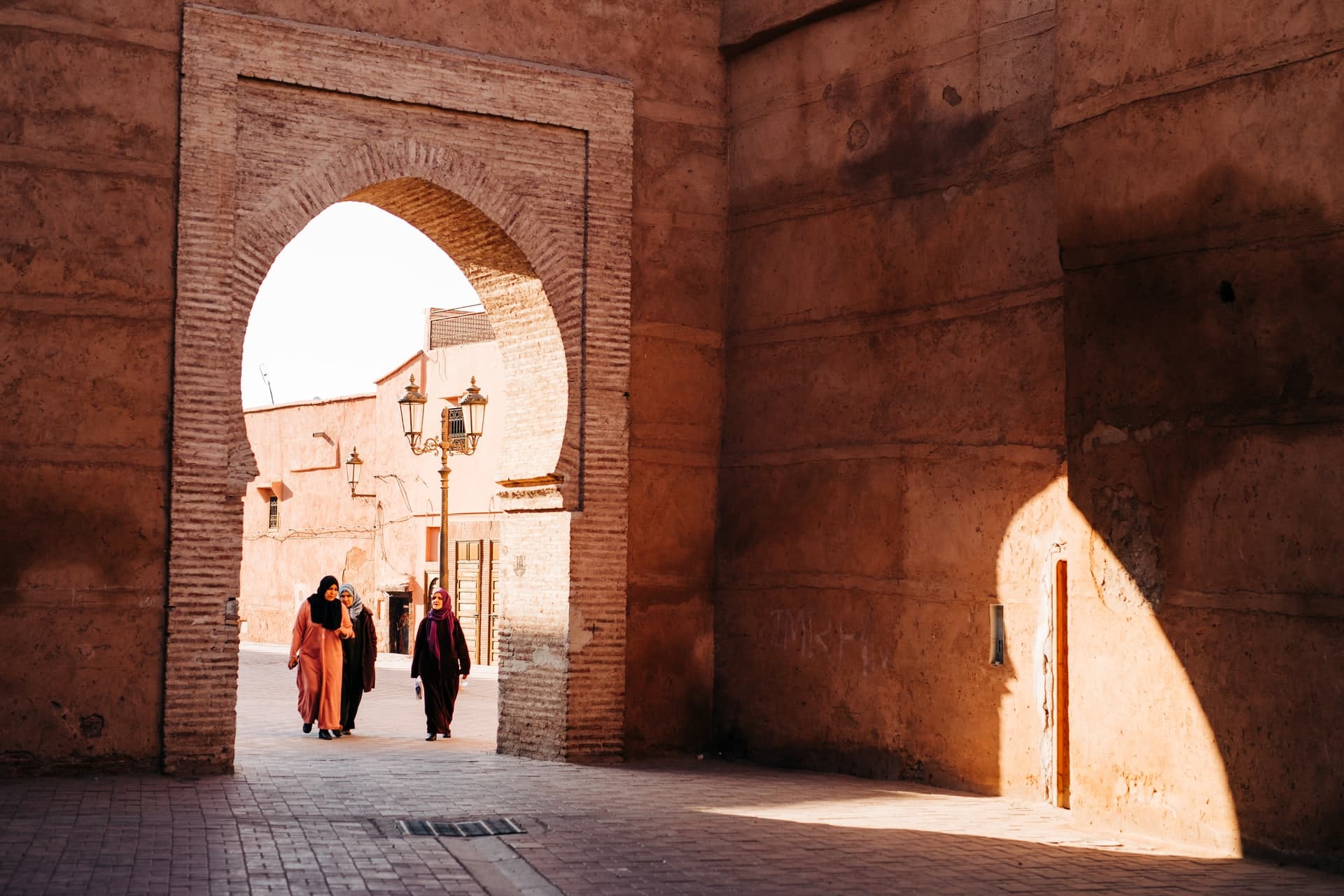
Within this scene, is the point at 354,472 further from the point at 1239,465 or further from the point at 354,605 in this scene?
the point at 1239,465

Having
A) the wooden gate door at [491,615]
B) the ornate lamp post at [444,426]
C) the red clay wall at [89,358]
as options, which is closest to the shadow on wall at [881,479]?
the red clay wall at [89,358]

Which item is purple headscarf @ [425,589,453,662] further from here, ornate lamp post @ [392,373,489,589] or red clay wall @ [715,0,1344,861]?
red clay wall @ [715,0,1344,861]

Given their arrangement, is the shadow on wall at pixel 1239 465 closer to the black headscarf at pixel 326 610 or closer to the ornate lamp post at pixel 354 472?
the black headscarf at pixel 326 610

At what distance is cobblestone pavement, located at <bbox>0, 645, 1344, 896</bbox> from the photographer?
6316mm

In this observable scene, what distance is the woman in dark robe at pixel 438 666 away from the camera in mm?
12500

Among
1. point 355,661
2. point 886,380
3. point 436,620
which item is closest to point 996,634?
point 886,380

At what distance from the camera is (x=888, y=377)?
33.1ft

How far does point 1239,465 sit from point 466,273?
20.2ft

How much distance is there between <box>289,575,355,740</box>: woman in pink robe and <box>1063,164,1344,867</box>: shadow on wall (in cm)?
692

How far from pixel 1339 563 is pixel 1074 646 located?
5.50 ft

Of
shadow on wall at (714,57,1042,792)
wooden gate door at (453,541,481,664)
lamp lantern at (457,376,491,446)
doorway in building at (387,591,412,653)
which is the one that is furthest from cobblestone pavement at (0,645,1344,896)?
doorway in building at (387,591,412,653)

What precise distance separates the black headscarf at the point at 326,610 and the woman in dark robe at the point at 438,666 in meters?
0.71

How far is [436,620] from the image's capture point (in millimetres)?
12719

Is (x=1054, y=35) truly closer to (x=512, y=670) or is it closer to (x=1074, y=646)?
(x=1074, y=646)
